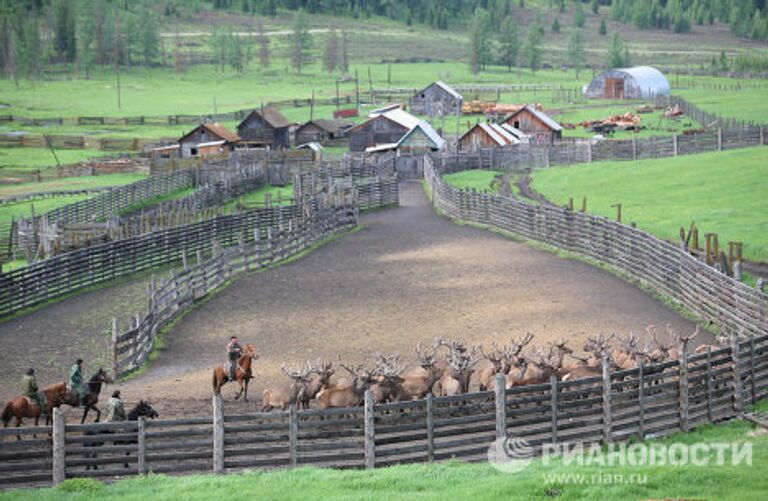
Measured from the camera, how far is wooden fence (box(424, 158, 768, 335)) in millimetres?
28875

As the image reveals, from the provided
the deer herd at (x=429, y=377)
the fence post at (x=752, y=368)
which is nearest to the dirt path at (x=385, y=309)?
the deer herd at (x=429, y=377)

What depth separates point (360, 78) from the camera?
185875 mm

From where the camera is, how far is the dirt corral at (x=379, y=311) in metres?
29.1

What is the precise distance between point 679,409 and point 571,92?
136 metres

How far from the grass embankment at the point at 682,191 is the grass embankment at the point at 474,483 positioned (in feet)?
78.9

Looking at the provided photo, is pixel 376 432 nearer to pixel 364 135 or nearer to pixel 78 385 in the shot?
pixel 78 385

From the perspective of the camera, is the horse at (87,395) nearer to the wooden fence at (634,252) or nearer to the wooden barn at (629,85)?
the wooden fence at (634,252)

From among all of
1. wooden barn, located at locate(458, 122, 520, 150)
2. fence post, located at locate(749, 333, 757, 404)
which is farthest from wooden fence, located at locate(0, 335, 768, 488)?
wooden barn, located at locate(458, 122, 520, 150)

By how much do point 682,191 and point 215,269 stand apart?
28506mm

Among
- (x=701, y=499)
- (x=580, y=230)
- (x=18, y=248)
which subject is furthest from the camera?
(x=18, y=248)

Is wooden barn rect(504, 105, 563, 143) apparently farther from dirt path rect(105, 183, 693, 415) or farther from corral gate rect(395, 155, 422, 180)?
dirt path rect(105, 183, 693, 415)

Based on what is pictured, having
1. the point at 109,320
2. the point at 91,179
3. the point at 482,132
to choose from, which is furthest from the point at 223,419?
the point at 482,132

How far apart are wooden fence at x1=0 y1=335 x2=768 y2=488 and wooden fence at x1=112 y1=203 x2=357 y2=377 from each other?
8.88m

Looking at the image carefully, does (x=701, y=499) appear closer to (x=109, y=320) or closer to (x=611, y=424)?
(x=611, y=424)
